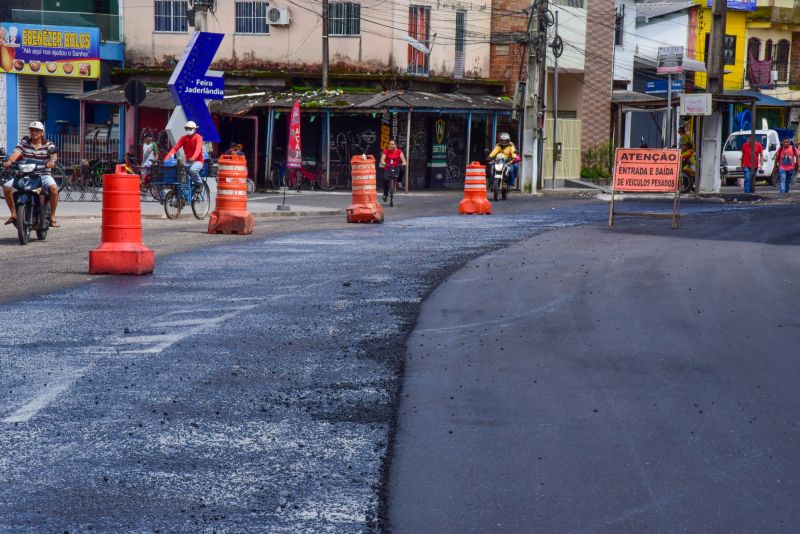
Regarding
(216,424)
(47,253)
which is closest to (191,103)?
(47,253)

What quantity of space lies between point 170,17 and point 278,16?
4209 millimetres

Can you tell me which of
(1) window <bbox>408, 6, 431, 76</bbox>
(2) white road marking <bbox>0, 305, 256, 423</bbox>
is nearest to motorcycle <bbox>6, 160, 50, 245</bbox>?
(2) white road marking <bbox>0, 305, 256, 423</bbox>

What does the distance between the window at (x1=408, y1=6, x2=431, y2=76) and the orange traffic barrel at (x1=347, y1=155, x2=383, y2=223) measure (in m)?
21.3

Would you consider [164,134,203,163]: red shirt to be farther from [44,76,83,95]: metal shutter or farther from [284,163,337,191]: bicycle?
[44,76,83,95]: metal shutter

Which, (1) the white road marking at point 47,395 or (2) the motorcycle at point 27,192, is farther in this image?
(2) the motorcycle at point 27,192

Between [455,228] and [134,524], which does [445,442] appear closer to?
[134,524]

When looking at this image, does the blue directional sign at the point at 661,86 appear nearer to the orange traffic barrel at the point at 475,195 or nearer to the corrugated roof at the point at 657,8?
the corrugated roof at the point at 657,8

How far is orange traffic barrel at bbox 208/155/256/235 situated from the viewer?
19906 millimetres

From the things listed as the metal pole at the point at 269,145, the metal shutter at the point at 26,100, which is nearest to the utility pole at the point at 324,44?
the metal pole at the point at 269,145

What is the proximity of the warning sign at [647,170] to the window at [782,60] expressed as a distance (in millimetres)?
49117

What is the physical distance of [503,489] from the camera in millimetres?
5355

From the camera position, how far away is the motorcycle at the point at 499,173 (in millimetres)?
34013

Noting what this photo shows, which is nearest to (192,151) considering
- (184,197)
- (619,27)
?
(184,197)

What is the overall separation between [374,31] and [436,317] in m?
34.6
